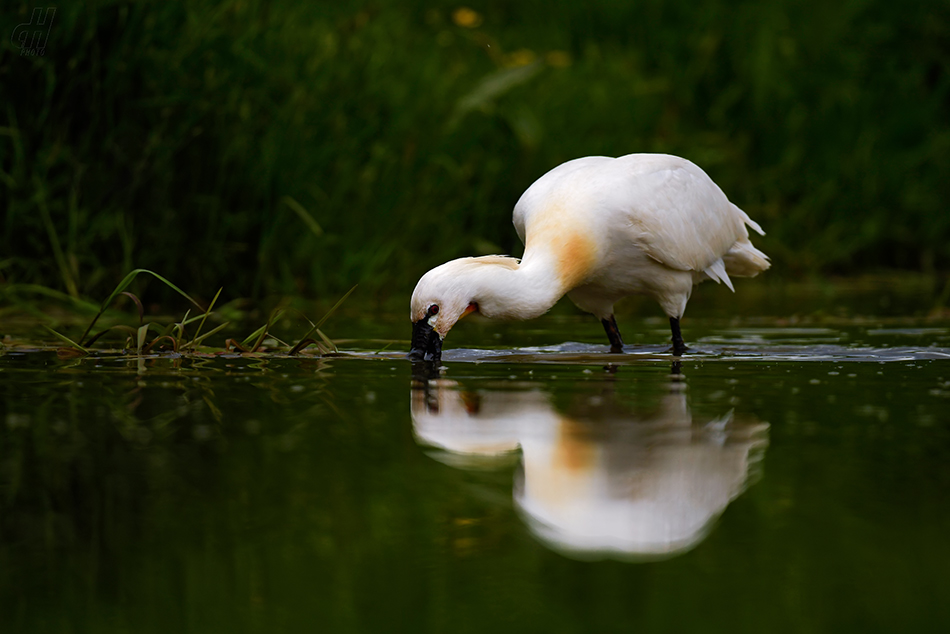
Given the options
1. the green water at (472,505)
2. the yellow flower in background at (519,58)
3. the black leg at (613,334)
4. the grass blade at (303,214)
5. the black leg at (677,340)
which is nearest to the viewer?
the green water at (472,505)

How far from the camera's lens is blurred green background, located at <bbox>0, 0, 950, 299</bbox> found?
323 inches

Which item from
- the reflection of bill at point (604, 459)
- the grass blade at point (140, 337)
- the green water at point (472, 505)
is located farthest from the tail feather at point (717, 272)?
the grass blade at point (140, 337)

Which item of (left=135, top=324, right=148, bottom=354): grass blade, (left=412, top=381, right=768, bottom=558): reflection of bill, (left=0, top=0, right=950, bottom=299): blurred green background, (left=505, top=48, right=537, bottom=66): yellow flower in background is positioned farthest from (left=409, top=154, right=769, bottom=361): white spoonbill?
(left=505, top=48, right=537, bottom=66): yellow flower in background

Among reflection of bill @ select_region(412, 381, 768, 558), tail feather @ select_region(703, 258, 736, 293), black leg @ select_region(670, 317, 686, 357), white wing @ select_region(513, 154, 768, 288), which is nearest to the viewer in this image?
reflection of bill @ select_region(412, 381, 768, 558)

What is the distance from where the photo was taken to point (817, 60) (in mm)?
14320

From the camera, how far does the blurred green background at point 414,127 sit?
821 cm

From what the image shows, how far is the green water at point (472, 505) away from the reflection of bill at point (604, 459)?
0.04ft

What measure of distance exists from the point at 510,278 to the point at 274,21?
4129mm

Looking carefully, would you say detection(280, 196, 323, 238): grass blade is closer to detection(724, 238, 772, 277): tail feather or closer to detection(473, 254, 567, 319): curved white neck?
detection(724, 238, 772, 277): tail feather

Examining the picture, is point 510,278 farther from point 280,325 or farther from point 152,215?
point 152,215

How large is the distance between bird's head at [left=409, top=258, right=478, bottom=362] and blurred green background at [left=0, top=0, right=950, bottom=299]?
288 centimetres

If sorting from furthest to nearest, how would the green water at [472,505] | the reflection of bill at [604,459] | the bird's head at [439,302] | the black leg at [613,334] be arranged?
the black leg at [613,334] → the bird's head at [439,302] → the reflection of bill at [604,459] → the green water at [472,505]

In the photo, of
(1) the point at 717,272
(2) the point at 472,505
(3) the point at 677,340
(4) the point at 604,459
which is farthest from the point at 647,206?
(2) the point at 472,505

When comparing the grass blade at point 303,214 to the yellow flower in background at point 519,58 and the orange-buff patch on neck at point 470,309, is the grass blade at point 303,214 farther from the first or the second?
the yellow flower in background at point 519,58
